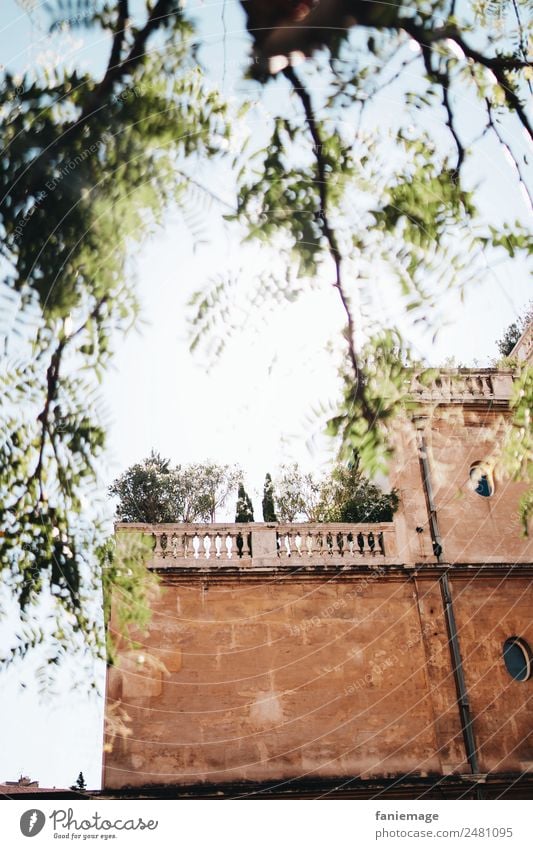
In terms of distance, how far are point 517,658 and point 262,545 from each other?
4237 millimetres

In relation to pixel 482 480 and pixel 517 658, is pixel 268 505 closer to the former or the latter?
pixel 482 480

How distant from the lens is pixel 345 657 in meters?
10.2

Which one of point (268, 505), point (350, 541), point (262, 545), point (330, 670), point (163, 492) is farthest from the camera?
point (163, 492)

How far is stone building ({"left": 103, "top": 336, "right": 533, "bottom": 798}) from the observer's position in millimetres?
9391

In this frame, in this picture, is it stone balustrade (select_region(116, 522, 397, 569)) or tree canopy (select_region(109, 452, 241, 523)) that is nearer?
stone balustrade (select_region(116, 522, 397, 569))

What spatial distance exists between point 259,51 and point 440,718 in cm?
895

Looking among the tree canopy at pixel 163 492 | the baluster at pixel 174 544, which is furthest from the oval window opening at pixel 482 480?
the tree canopy at pixel 163 492

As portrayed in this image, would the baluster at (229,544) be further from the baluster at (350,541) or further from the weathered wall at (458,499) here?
the weathered wall at (458,499)

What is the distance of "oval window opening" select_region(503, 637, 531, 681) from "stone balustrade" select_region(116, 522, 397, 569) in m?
2.18

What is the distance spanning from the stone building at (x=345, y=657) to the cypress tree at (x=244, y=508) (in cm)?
443

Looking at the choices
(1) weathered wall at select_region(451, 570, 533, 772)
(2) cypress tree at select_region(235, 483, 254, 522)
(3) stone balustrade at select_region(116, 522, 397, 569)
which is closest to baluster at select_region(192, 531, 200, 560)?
(3) stone balustrade at select_region(116, 522, 397, 569)

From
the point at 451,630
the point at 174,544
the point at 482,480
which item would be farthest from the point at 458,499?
the point at 174,544

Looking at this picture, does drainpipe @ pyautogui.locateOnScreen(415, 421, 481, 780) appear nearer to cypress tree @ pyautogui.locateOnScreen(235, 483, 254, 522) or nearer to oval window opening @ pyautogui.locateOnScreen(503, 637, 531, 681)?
oval window opening @ pyautogui.locateOnScreen(503, 637, 531, 681)
